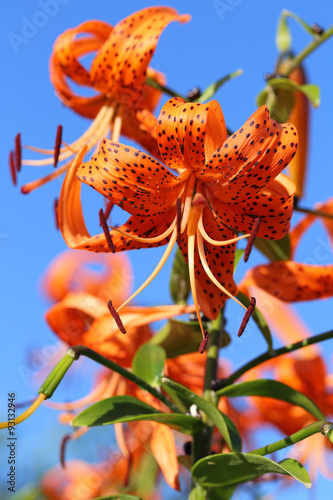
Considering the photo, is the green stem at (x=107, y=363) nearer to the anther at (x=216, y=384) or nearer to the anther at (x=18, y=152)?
the anther at (x=216, y=384)

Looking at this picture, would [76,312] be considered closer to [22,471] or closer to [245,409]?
[245,409]

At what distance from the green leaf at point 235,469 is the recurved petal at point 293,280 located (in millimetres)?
523

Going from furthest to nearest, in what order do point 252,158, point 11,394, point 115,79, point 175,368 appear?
point 115,79 < point 175,368 < point 11,394 < point 252,158

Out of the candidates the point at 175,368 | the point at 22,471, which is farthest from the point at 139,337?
the point at 22,471

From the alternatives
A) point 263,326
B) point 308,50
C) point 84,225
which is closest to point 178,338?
point 263,326

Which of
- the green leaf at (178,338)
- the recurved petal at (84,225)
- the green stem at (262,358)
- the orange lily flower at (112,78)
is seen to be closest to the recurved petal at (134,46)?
the orange lily flower at (112,78)

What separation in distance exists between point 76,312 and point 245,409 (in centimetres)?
60

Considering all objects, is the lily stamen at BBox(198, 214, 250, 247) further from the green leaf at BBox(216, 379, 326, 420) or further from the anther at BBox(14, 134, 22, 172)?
the anther at BBox(14, 134, 22, 172)

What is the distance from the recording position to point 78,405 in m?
2.06

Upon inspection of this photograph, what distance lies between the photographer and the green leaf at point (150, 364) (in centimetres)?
144

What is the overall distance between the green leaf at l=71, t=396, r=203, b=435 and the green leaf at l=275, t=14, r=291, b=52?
1.18 meters

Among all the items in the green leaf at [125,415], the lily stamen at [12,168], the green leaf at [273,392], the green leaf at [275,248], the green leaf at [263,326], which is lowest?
the green leaf at [125,415]

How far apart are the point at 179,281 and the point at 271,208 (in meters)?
0.42

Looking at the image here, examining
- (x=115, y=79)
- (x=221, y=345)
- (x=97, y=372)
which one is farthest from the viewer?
(x=97, y=372)
